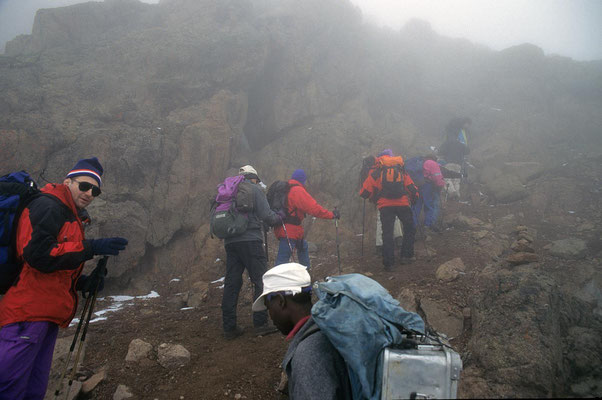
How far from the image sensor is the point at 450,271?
7.02 metres

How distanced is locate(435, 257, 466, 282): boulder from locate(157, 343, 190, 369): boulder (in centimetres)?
524

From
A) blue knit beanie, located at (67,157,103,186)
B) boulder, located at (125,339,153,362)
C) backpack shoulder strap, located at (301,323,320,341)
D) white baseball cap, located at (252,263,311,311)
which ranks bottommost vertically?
boulder, located at (125,339,153,362)

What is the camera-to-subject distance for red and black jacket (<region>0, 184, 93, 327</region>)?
9.98 ft

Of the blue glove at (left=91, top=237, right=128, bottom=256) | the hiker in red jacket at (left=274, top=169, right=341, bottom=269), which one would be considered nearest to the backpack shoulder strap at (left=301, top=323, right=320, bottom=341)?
the blue glove at (left=91, top=237, right=128, bottom=256)

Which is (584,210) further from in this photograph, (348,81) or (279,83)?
(279,83)

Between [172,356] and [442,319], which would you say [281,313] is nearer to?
[172,356]

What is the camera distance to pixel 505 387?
303 cm

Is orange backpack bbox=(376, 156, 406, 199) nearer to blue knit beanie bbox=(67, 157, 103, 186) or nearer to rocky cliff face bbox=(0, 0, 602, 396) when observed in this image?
rocky cliff face bbox=(0, 0, 602, 396)

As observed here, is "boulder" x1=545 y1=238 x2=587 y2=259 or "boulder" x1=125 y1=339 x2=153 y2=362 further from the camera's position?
"boulder" x1=545 y1=238 x2=587 y2=259

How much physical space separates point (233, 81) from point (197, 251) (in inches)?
343

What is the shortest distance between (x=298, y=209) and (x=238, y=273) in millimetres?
2011

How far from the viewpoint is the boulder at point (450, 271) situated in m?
6.83

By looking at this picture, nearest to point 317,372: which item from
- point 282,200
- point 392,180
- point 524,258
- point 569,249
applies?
point 524,258

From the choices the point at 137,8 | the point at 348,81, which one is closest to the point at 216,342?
the point at 348,81
